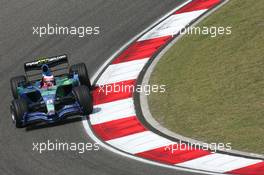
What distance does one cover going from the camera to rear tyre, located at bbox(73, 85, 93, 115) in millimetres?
16859

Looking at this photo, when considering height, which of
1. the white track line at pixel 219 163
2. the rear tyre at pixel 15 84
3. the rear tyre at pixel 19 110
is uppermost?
the rear tyre at pixel 15 84

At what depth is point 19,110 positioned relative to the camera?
16.8 metres

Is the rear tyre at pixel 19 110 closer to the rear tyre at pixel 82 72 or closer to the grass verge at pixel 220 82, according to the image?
the rear tyre at pixel 82 72

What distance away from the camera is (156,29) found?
21672 millimetres

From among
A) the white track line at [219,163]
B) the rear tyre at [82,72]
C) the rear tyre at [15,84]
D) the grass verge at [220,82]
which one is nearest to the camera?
the white track line at [219,163]

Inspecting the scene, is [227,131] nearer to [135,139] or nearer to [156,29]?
[135,139]

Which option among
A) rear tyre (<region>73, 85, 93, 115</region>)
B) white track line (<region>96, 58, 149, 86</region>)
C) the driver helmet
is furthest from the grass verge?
the driver helmet

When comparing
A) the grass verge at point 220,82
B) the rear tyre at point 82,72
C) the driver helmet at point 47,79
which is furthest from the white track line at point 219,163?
the rear tyre at point 82,72

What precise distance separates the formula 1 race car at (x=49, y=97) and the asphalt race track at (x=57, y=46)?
262mm

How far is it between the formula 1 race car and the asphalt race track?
26cm

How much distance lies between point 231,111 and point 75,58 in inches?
247

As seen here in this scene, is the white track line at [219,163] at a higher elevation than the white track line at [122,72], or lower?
lower

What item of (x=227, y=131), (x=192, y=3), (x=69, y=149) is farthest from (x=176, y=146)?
(x=192, y=3)

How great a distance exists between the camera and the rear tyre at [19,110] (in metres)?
16.8
